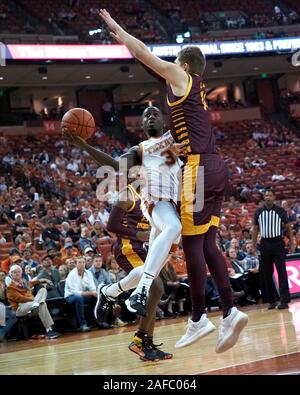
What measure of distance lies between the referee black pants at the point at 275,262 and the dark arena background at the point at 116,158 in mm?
85

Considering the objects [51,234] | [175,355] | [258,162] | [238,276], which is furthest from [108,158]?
[258,162]

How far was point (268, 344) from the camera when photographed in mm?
6320

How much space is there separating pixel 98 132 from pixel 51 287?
17361 millimetres

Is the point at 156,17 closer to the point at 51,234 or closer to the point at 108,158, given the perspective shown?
the point at 51,234

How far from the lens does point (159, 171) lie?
19.0 feet

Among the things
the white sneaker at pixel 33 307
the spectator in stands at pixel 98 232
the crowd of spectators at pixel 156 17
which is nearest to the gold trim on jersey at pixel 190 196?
the white sneaker at pixel 33 307

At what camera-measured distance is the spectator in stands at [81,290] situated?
11.5 m

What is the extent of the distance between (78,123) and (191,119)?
1190 mm

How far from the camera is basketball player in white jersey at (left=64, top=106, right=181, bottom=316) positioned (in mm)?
5469

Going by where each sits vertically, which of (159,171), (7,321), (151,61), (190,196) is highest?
(151,61)

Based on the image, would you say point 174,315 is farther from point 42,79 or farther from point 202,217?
point 42,79

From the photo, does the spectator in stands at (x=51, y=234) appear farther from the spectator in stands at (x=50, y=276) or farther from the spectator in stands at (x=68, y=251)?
the spectator in stands at (x=50, y=276)
